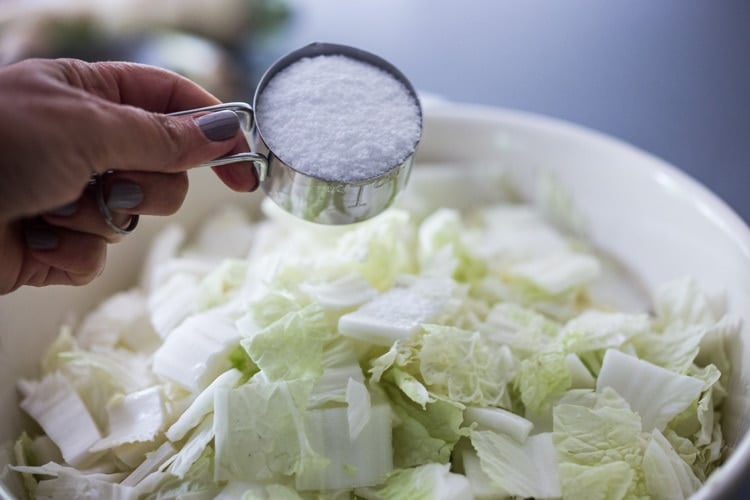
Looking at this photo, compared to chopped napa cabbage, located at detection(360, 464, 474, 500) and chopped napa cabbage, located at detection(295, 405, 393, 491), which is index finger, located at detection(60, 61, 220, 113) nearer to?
chopped napa cabbage, located at detection(295, 405, 393, 491)

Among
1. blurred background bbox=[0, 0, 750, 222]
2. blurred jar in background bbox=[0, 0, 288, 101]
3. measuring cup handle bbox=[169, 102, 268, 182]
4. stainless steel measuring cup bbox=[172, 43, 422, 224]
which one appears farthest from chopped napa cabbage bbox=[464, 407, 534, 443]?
blurred jar in background bbox=[0, 0, 288, 101]

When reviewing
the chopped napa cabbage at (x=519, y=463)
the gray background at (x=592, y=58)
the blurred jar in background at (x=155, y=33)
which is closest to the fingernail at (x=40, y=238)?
the chopped napa cabbage at (x=519, y=463)

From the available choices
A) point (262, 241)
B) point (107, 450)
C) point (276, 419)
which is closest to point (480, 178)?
point (262, 241)

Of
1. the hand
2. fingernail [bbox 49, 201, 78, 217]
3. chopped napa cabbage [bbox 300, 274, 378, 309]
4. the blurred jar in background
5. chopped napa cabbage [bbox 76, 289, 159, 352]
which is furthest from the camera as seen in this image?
the blurred jar in background

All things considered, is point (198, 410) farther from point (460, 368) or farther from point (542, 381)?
point (542, 381)

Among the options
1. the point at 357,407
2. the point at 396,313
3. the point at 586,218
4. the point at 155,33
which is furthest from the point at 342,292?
the point at 155,33

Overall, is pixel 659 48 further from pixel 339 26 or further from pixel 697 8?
pixel 339 26
